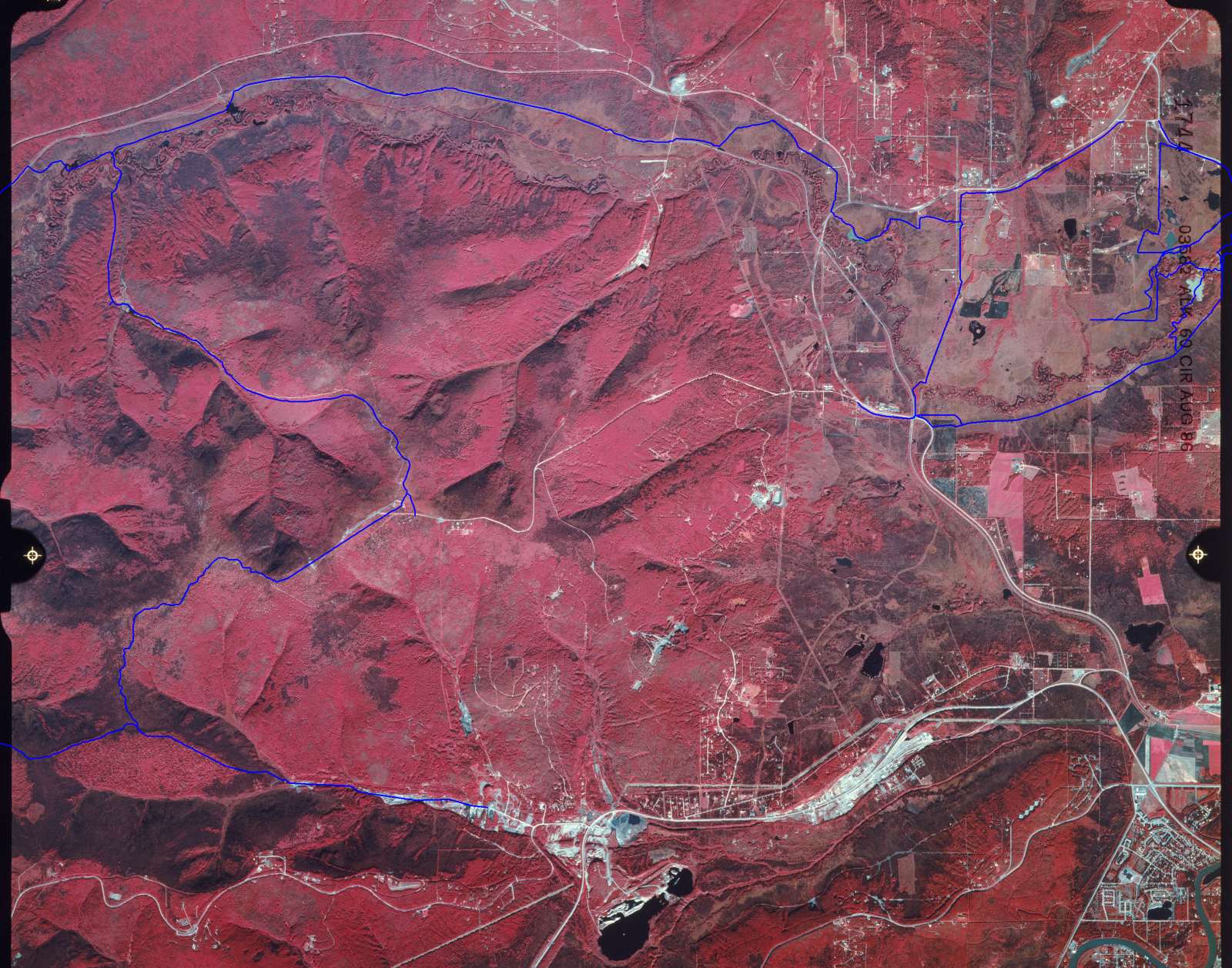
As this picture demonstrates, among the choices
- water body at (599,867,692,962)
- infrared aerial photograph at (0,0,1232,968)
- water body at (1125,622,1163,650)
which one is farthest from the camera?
water body at (1125,622,1163,650)

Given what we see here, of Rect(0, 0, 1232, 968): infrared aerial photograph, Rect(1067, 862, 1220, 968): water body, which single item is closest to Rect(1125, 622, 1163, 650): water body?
Rect(0, 0, 1232, 968): infrared aerial photograph

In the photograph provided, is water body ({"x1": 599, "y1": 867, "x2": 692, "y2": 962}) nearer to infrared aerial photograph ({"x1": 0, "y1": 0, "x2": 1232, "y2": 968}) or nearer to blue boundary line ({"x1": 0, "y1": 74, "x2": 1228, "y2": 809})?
infrared aerial photograph ({"x1": 0, "y1": 0, "x2": 1232, "y2": 968})

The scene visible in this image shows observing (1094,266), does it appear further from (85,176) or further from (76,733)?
(76,733)

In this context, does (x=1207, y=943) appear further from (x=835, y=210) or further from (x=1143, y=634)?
(x=835, y=210)

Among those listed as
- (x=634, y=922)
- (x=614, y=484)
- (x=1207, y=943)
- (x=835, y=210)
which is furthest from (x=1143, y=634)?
(x=634, y=922)

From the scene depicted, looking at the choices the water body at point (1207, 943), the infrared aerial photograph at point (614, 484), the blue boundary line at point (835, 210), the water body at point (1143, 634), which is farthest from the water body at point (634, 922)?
the water body at point (1143, 634)

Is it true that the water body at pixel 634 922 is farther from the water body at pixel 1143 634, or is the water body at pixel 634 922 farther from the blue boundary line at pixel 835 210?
the water body at pixel 1143 634
